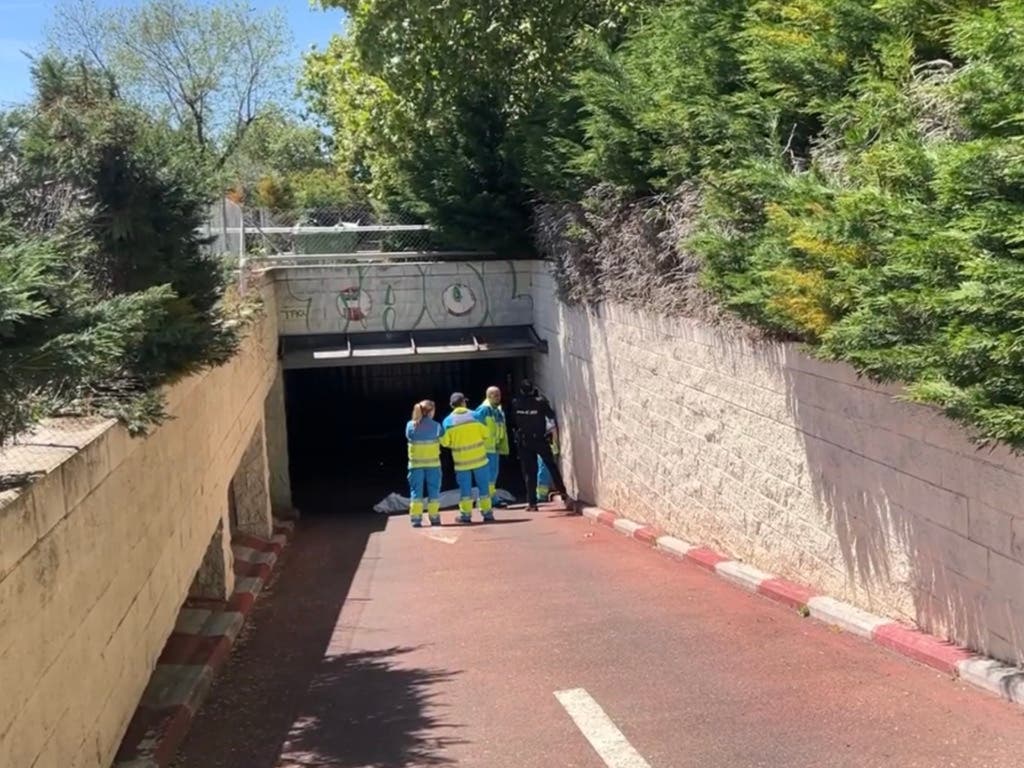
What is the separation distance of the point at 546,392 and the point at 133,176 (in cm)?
1184

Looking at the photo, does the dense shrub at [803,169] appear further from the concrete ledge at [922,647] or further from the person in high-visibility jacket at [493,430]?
the person in high-visibility jacket at [493,430]

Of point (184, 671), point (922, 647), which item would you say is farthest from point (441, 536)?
point (922, 647)

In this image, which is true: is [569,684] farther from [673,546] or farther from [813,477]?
[673,546]

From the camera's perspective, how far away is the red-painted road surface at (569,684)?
548 centimetres

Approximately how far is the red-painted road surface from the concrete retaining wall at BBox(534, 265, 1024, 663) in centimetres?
47

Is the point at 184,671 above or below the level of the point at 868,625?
below

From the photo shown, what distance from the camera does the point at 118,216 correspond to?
6.80m

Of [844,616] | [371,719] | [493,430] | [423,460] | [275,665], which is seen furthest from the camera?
[493,430]

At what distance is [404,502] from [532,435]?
3.16m

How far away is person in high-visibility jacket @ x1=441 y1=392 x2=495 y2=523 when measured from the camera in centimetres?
1504

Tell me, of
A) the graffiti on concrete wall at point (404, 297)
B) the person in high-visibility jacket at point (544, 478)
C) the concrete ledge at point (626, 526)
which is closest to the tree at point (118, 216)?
the concrete ledge at point (626, 526)

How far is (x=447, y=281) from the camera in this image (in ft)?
62.1

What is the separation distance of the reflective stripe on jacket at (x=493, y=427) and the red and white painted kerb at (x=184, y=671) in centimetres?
501

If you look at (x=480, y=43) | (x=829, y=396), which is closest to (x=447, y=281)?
(x=480, y=43)
